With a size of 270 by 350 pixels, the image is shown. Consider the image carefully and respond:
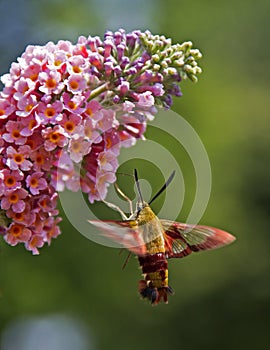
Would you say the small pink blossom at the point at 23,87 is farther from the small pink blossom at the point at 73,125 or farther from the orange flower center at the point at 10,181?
the orange flower center at the point at 10,181

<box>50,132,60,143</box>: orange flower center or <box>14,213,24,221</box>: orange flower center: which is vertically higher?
<box>50,132,60,143</box>: orange flower center

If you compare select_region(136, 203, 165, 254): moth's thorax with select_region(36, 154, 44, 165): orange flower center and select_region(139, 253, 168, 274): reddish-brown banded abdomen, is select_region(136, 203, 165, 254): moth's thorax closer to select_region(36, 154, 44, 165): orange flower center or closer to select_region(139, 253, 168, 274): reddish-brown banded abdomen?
select_region(139, 253, 168, 274): reddish-brown banded abdomen

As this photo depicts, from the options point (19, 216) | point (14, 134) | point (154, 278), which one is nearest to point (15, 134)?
point (14, 134)

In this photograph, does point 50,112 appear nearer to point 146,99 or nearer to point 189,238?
point 146,99

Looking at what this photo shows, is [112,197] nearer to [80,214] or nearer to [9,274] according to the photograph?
[80,214]

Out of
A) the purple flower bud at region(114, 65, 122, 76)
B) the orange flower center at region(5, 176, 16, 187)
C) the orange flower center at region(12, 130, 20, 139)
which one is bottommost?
the orange flower center at region(5, 176, 16, 187)

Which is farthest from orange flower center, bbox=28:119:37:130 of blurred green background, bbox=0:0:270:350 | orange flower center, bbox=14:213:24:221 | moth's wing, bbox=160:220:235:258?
blurred green background, bbox=0:0:270:350
